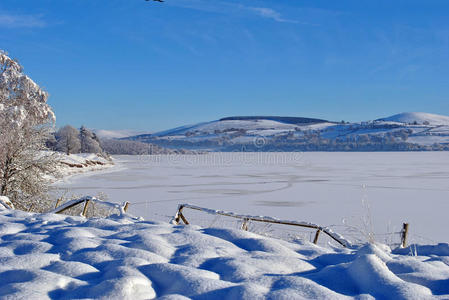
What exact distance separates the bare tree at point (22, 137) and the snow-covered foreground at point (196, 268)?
7476mm

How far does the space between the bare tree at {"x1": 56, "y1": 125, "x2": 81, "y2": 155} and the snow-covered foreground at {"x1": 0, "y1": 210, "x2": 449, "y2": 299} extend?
4435cm

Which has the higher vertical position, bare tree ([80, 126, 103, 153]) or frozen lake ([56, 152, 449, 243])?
bare tree ([80, 126, 103, 153])

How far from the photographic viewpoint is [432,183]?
814 inches

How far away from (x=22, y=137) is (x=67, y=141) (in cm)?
3565

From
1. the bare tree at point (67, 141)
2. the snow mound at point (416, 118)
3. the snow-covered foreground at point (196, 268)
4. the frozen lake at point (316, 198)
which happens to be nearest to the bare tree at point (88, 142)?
the bare tree at point (67, 141)

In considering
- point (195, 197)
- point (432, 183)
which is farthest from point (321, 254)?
point (432, 183)

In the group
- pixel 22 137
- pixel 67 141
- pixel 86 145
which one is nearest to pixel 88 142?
pixel 86 145

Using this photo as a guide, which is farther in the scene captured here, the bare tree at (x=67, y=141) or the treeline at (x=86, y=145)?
the treeline at (x=86, y=145)

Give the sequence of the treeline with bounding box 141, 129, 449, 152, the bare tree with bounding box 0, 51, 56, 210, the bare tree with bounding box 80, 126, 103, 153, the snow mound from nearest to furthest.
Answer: the bare tree with bounding box 0, 51, 56, 210 < the bare tree with bounding box 80, 126, 103, 153 < the treeline with bounding box 141, 129, 449, 152 < the snow mound

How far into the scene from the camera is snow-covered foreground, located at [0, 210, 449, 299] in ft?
8.62

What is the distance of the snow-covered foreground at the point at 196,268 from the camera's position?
2.63 metres

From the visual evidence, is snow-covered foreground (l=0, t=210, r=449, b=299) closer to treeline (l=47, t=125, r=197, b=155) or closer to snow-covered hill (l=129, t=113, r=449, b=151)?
treeline (l=47, t=125, r=197, b=155)

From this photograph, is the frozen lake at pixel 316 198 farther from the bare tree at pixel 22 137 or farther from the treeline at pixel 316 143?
the treeline at pixel 316 143

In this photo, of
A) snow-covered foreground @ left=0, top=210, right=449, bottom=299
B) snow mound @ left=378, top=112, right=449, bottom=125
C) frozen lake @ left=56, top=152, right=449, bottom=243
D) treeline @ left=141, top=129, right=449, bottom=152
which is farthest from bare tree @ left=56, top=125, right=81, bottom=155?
snow mound @ left=378, top=112, right=449, bottom=125
